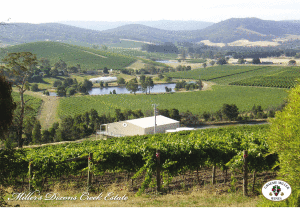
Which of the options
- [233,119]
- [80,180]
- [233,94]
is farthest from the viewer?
[233,94]

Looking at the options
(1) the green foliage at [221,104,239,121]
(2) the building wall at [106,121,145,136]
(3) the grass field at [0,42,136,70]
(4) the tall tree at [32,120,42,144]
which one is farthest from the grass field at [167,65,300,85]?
(4) the tall tree at [32,120,42,144]

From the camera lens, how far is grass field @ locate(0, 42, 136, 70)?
148m

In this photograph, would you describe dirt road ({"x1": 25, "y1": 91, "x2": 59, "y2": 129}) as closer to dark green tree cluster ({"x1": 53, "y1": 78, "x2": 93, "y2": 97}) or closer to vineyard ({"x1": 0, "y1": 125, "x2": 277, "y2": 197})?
dark green tree cluster ({"x1": 53, "y1": 78, "x2": 93, "y2": 97})

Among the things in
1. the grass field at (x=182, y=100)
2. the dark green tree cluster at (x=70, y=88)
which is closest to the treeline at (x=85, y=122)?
the grass field at (x=182, y=100)

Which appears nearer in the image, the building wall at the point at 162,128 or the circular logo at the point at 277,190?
the circular logo at the point at 277,190

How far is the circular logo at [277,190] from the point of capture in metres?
5.77

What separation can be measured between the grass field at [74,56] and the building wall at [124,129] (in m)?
106

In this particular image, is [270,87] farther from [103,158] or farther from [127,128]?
[103,158]

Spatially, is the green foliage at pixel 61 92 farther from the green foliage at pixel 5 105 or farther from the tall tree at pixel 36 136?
the green foliage at pixel 5 105

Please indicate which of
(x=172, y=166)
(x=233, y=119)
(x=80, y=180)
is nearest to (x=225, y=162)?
(x=172, y=166)

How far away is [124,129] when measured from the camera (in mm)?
37250

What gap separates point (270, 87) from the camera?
86.3 m

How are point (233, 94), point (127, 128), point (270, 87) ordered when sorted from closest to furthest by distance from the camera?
point (127, 128) → point (233, 94) → point (270, 87)

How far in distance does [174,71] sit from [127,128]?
10844 cm
